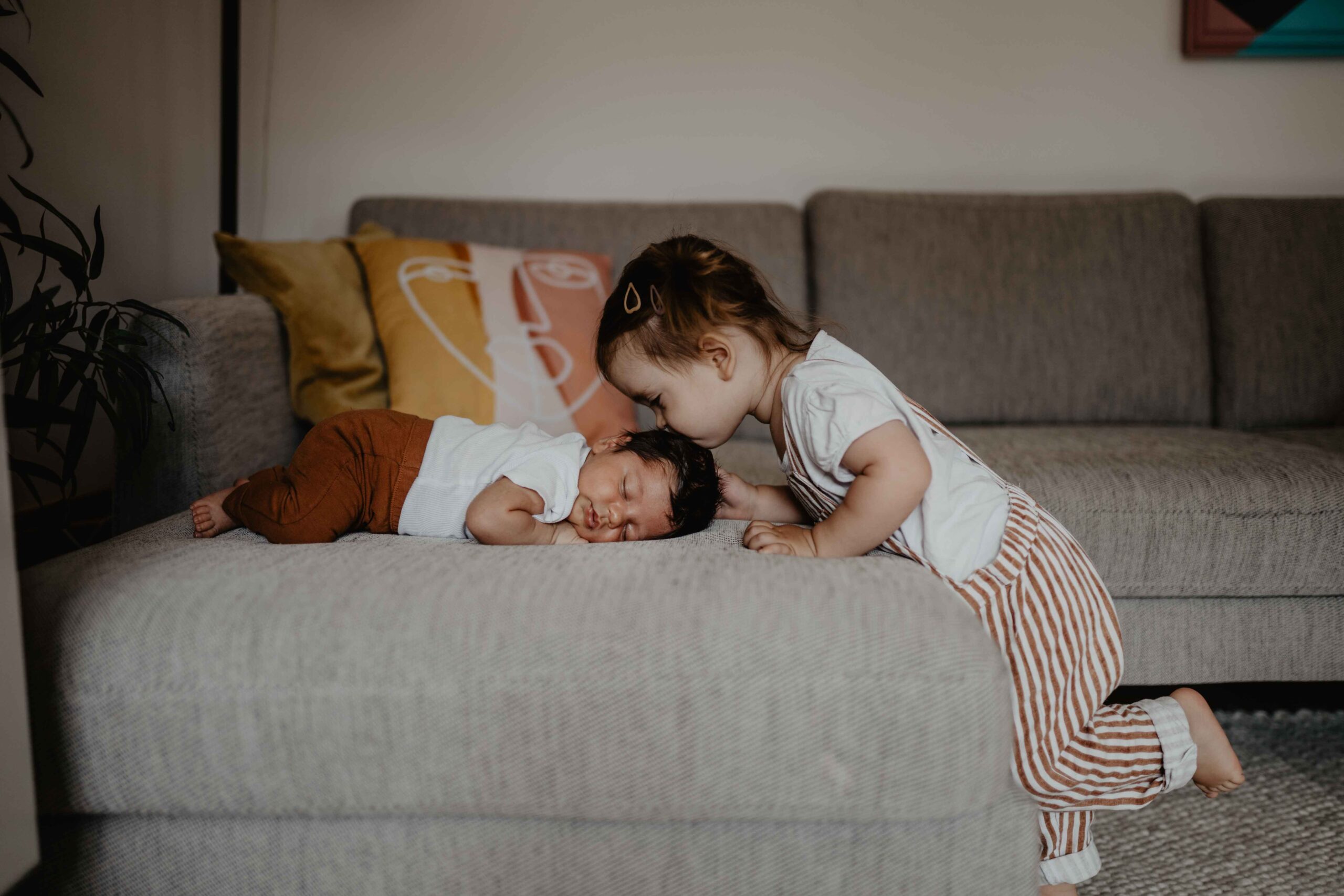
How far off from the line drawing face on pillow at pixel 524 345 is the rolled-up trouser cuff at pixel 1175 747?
39.8 inches

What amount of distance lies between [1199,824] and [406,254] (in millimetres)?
1582

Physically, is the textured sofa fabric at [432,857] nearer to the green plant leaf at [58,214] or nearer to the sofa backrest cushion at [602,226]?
the green plant leaf at [58,214]

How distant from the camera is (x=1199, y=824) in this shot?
117 centimetres

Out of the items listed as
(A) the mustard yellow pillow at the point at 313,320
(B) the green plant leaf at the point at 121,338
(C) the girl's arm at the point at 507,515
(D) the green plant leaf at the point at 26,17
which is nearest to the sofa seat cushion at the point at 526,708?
(C) the girl's arm at the point at 507,515

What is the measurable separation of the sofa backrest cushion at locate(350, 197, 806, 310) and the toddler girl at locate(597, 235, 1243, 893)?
0.78 metres

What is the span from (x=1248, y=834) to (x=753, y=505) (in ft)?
2.65

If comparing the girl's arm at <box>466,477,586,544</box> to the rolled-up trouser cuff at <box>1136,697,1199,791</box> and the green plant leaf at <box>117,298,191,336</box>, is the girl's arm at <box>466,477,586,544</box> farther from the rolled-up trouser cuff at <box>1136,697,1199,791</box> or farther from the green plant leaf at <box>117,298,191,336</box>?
the rolled-up trouser cuff at <box>1136,697,1199,791</box>

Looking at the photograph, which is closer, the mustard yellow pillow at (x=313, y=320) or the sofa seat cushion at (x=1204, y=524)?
the sofa seat cushion at (x=1204, y=524)

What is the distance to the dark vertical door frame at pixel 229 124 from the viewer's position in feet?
5.85

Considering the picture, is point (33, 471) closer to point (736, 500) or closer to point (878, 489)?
point (736, 500)

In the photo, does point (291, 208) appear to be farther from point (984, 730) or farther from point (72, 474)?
point (984, 730)

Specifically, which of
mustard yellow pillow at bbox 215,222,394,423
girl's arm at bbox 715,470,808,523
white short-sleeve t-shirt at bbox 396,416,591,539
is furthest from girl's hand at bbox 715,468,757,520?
mustard yellow pillow at bbox 215,222,394,423

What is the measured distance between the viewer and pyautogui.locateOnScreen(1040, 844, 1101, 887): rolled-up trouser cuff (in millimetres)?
919

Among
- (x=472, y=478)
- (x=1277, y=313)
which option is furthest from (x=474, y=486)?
(x=1277, y=313)
